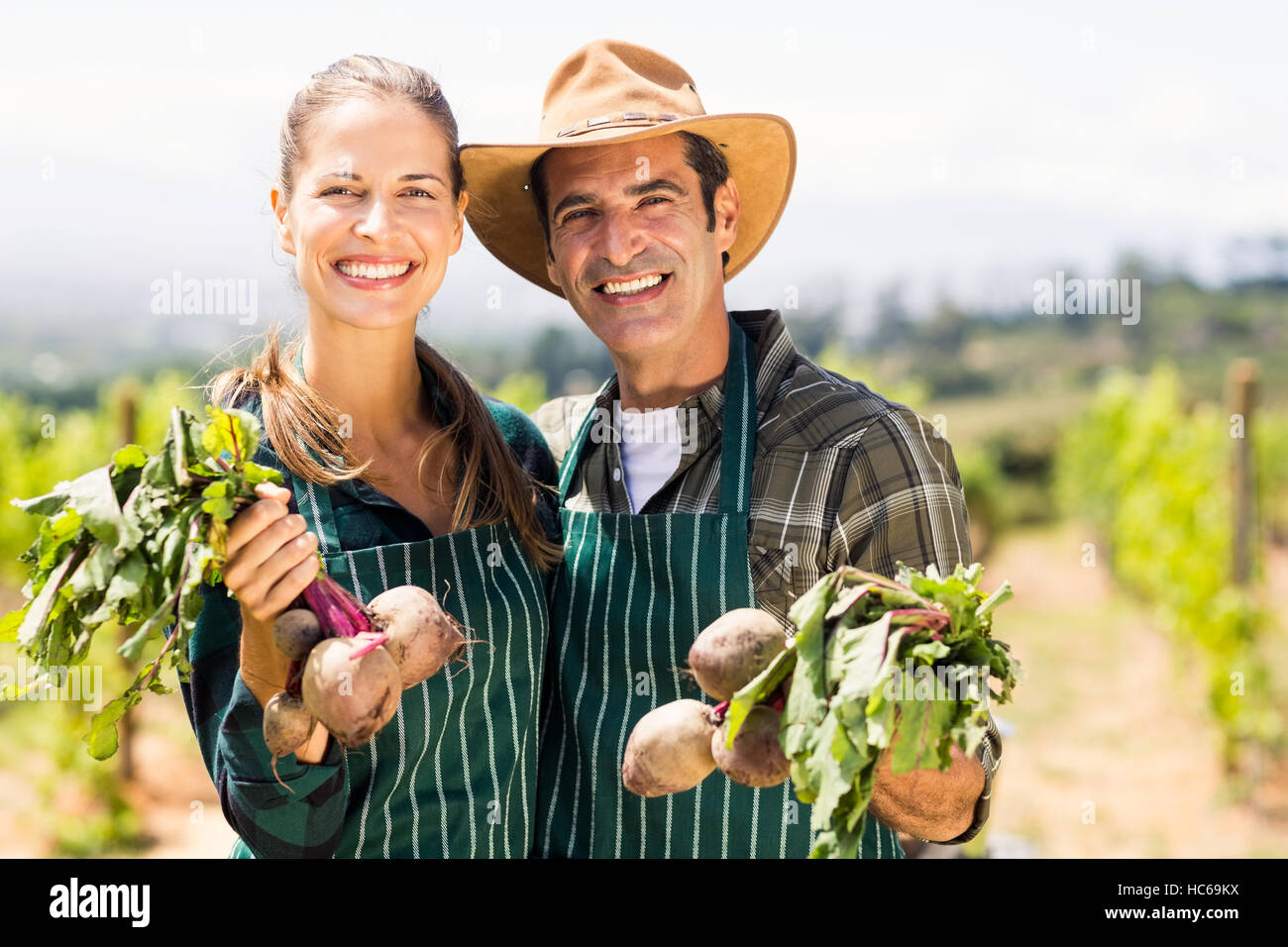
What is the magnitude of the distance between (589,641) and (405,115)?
50.3 inches

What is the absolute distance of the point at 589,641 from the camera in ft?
8.53

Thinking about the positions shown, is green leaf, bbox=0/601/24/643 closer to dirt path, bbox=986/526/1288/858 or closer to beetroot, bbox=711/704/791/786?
beetroot, bbox=711/704/791/786

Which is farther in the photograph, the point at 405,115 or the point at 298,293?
the point at 298,293

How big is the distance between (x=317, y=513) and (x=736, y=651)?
0.99 metres

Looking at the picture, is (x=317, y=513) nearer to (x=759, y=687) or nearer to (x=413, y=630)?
(x=413, y=630)

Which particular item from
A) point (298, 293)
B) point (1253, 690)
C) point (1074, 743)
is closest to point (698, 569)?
point (298, 293)

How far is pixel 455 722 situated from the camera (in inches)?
95.7

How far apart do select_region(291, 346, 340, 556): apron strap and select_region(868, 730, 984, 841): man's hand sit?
1231 mm

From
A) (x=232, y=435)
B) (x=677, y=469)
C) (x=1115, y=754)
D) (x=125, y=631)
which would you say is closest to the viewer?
(x=232, y=435)

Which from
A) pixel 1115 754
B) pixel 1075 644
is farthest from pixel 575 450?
pixel 1075 644

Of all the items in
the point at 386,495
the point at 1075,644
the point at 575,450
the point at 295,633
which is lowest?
the point at 1075,644

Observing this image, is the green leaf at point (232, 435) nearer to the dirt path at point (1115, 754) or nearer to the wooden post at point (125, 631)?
the dirt path at point (1115, 754)

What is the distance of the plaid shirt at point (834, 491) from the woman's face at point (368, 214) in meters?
0.79
